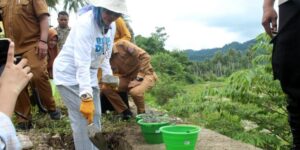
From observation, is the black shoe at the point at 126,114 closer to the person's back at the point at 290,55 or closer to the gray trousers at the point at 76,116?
the gray trousers at the point at 76,116

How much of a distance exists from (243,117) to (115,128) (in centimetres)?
156

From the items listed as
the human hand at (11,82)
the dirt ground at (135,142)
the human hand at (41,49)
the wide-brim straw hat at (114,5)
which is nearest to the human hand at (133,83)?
the dirt ground at (135,142)

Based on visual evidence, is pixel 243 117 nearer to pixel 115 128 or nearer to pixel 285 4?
pixel 115 128

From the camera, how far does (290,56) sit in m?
1.84

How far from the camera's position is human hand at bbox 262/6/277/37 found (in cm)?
204

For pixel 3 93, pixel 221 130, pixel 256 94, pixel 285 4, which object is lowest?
pixel 221 130

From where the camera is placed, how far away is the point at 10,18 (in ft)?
15.4

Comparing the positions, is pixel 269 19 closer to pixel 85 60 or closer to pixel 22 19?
pixel 85 60

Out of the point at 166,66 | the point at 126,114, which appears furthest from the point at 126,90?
the point at 166,66

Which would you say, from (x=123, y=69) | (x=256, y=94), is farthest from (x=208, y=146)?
(x=123, y=69)

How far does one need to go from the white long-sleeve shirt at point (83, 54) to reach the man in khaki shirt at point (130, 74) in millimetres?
1765

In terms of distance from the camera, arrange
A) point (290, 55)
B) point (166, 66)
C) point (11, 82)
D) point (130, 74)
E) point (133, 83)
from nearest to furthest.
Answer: point (11, 82), point (290, 55), point (133, 83), point (130, 74), point (166, 66)

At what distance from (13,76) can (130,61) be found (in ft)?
12.9

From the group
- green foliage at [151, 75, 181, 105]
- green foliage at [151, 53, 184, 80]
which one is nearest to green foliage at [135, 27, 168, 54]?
green foliage at [151, 53, 184, 80]
